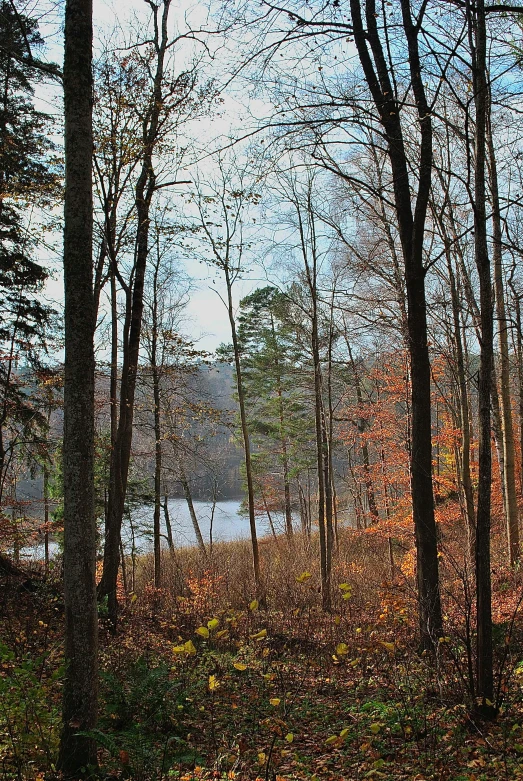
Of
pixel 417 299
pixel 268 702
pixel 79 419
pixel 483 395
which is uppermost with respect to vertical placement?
pixel 417 299

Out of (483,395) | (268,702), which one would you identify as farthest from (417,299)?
(268,702)

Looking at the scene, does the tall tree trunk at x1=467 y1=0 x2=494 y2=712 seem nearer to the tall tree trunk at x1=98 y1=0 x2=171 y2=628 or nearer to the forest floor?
the forest floor

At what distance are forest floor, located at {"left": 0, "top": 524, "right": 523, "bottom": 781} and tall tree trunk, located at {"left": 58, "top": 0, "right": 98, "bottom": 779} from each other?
18cm

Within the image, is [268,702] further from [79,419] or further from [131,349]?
[131,349]

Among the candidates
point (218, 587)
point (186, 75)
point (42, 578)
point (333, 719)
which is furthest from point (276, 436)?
point (333, 719)

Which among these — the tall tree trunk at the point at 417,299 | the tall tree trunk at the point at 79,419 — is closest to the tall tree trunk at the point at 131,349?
the tall tree trunk at the point at 417,299

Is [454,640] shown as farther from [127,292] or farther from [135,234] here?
[135,234]

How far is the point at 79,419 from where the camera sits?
3486 mm

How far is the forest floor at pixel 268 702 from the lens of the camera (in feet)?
11.0

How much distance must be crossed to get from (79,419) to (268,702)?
137 inches

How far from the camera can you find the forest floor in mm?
3346

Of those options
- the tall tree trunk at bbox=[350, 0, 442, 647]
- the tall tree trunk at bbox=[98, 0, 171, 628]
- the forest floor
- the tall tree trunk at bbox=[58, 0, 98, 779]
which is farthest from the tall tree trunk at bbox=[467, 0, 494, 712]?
the tall tree trunk at bbox=[98, 0, 171, 628]

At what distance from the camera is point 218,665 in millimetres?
6121

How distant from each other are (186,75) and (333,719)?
893 cm
